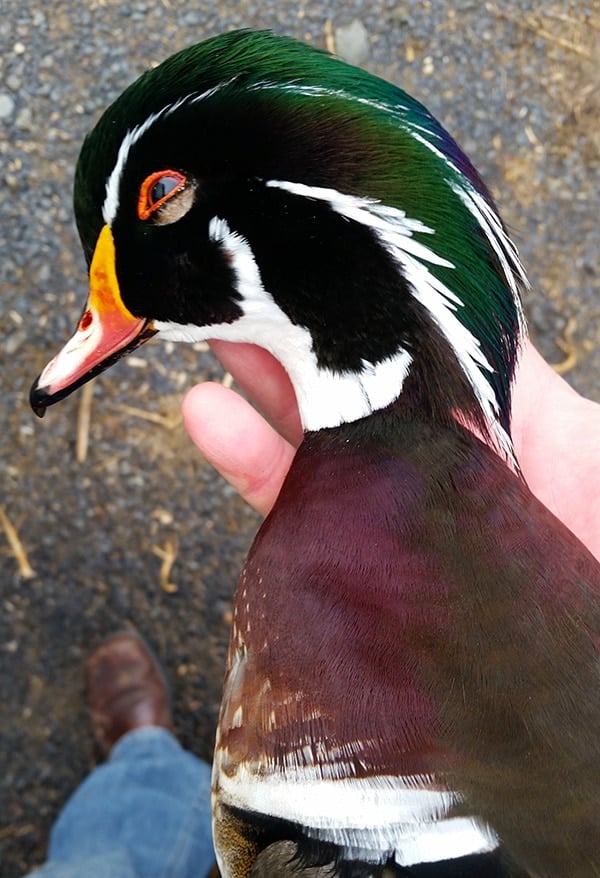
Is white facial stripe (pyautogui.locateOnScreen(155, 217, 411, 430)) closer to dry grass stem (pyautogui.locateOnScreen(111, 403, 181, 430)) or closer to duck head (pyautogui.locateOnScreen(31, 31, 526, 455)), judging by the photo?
duck head (pyautogui.locateOnScreen(31, 31, 526, 455))

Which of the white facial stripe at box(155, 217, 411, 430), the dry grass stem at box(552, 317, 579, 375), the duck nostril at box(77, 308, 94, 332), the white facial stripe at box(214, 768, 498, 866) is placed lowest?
the dry grass stem at box(552, 317, 579, 375)

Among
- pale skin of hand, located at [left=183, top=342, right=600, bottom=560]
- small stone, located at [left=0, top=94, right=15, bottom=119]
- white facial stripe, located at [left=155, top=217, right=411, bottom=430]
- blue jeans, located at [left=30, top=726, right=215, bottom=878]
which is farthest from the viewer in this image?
small stone, located at [left=0, top=94, right=15, bottom=119]

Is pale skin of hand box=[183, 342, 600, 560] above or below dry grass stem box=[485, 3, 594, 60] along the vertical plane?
below

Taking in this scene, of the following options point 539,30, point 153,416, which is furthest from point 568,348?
point 153,416

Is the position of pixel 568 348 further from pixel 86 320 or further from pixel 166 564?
pixel 86 320

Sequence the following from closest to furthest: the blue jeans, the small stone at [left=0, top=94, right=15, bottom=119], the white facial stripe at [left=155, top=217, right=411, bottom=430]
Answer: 1. the white facial stripe at [left=155, top=217, right=411, bottom=430]
2. the blue jeans
3. the small stone at [left=0, top=94, right=15, bottom=119]

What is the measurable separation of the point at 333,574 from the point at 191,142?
0.40 metres

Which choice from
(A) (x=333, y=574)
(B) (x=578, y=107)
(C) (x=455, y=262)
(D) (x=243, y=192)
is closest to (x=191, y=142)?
(D) (x=243, y=192)

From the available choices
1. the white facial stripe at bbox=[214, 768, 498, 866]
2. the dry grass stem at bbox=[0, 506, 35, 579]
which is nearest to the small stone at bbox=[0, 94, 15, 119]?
the dry grass stem at bbox=[0, 506, 35, 579]

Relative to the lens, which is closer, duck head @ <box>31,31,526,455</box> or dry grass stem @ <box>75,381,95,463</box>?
duck head @ <box>31,31,526,455</box>

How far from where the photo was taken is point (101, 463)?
1.53 m

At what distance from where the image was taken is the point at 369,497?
0.78 m

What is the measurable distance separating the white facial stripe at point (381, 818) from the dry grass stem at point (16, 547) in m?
0.91

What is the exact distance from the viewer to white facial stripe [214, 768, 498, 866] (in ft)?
2.12
